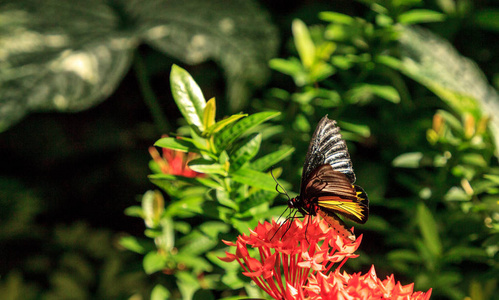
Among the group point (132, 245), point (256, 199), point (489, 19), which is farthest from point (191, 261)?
point (489, 19)

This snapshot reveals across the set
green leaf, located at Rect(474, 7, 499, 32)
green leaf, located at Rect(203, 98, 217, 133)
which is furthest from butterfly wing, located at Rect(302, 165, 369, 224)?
green leaf, located at Rect(474, 7, 499, 32)

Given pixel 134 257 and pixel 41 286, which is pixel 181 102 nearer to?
pixel 134 257

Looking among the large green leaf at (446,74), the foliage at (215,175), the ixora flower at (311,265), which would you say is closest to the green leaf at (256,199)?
the foliage at (215,175)

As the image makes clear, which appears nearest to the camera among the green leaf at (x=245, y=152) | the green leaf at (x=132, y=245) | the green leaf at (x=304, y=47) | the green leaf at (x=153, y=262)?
the green leaf at (x=245, y=152)

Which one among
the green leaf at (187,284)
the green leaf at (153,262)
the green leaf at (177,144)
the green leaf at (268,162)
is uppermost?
the green leaf at (177,144)

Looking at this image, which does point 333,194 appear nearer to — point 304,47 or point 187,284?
point 187,284

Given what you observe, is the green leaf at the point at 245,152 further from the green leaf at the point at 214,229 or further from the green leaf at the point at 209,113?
the green leaf at the point at 214,229

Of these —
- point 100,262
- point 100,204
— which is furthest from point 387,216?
point 100,204
